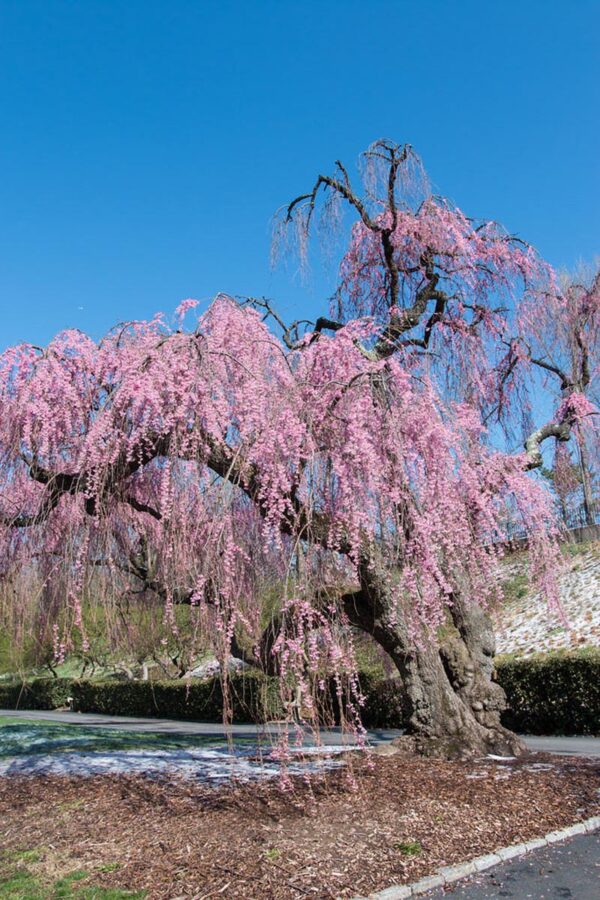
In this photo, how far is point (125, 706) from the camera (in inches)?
934

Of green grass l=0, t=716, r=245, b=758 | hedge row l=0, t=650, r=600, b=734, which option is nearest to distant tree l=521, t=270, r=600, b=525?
hedge row l=0, t=650, r=600, b=734

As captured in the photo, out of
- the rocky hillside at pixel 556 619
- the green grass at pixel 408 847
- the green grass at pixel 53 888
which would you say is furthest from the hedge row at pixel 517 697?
the rocky hillside at pixel 556 619

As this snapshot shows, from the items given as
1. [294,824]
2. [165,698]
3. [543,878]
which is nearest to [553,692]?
[294,824]

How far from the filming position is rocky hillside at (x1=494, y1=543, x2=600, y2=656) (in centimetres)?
1625

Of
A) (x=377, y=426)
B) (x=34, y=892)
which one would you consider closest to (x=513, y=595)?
(x=377, y=426)

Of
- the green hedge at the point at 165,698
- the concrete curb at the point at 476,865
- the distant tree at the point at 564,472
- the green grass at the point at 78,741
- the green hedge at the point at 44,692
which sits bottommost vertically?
the concrete curb at the point at 476,865

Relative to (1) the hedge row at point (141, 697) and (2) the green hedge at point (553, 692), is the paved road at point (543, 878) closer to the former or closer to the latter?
(2) the green hedge at point (553, 692)

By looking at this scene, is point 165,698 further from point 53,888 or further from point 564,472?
point 53,888

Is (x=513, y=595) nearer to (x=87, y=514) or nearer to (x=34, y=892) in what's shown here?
(x=87, y=514)

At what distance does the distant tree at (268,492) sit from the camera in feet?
18.3

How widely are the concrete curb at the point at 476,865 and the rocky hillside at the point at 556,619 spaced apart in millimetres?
9708

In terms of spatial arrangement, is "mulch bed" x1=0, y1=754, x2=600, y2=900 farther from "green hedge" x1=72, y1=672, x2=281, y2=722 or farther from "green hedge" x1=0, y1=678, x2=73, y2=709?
"green hedge" x1=0, y1=678, x2=73, y2=709

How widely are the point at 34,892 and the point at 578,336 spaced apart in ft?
31.6

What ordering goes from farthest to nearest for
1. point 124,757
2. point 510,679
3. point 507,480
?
point 510,679, point 124,757, point 507,480
